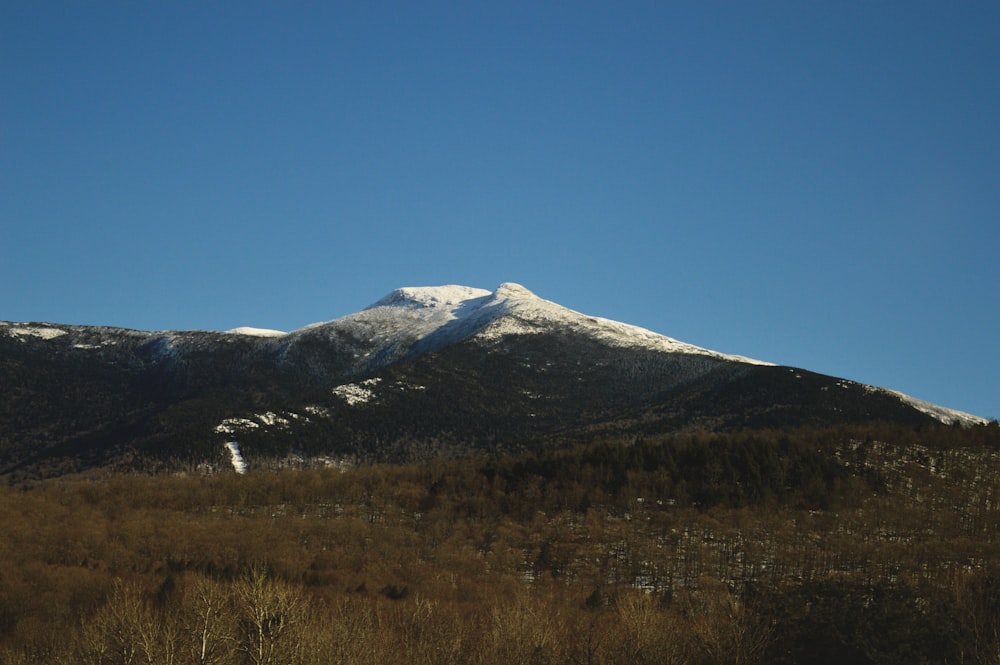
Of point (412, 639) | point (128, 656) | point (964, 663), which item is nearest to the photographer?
point (128, 656)

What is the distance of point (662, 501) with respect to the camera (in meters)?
177

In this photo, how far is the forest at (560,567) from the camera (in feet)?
240

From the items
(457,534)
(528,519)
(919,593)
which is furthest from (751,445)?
(919,593)

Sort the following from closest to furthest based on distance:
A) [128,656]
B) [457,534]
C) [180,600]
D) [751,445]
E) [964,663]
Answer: [128,656]
[964,663]
[180,600]
[457,534]
[751,445]

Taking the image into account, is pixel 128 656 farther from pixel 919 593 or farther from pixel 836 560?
pixel 836 560

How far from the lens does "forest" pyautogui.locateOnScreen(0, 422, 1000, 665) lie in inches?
2874

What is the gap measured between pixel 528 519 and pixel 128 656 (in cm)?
11915

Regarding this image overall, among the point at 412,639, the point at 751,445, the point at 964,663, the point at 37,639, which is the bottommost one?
the point at 37,639

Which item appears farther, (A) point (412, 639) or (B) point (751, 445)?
(B) point (751, 445)

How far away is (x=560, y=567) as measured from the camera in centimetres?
14662

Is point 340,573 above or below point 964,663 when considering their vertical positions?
below

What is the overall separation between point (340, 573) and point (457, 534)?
3225cm

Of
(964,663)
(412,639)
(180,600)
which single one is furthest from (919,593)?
(180,600)

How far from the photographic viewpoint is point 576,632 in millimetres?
90812
